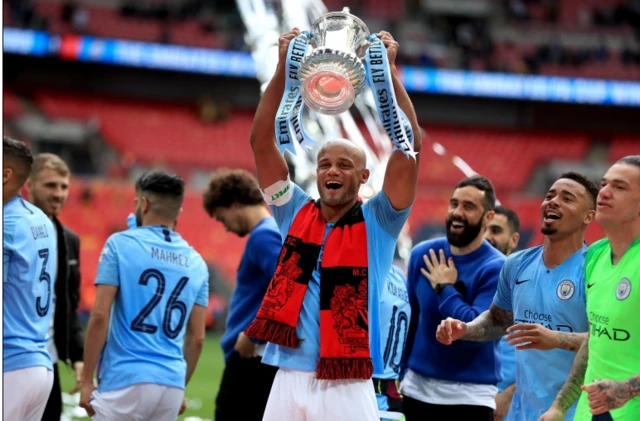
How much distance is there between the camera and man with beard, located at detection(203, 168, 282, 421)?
577 centimetres

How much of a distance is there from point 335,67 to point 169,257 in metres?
1.99

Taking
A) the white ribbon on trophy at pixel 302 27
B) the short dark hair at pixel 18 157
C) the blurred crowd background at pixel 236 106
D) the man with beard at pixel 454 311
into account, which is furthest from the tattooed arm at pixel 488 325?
the blurred crowd background at pixel 236 106

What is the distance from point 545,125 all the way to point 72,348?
27.1m

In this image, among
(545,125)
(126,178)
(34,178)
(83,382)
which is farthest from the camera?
(545,125)

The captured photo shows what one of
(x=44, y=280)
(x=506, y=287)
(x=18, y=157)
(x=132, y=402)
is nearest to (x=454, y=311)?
(x=506, y=287)

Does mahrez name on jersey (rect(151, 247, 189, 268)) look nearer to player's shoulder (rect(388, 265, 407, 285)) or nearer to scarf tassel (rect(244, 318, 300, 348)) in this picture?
player's shoulder (rect(388, 265, 407, 285))

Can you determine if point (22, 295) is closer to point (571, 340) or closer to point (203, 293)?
point (203, 293)

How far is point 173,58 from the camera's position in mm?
27188

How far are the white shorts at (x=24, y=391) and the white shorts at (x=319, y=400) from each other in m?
1.39

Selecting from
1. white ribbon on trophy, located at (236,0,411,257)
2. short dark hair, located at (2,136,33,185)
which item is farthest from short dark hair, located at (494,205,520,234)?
white ribbon on trophy, located at (236,0,411,257)

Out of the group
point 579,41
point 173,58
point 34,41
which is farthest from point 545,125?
point 34,41

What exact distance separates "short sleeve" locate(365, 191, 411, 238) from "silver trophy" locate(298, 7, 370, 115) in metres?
0.54

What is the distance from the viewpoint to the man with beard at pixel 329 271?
4027 millimetres

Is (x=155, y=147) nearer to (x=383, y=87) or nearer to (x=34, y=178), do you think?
(x=34, y=178)
